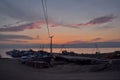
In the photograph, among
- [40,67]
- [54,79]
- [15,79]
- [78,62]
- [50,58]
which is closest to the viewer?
[15,79]

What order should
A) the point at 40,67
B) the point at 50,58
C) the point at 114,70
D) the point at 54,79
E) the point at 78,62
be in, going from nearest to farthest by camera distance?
the point at 54,79 < the point at 114,70 < the point at 40,67 < the point at 78,62 < the point at 50,58

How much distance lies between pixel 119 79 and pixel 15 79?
30.8 feet

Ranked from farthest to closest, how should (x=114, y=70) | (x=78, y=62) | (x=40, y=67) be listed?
(x=78, y=62) < (x=40, y=67) < (x=114, y=70)

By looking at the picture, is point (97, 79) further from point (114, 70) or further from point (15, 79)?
point (114, 70)

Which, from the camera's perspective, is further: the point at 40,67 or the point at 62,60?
the point at 62,60

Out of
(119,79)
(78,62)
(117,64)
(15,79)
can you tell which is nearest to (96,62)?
(78,62)

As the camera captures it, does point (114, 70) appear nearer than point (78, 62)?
Yes

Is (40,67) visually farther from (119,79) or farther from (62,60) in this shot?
(119,79)

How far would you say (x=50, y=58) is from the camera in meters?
47.8


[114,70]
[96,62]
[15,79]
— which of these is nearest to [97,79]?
[15,79]

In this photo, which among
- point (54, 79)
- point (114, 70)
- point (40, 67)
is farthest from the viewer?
point (40, 67)

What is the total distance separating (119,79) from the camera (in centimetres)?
2142

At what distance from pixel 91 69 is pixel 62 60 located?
59.5 ft

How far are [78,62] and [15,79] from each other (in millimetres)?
24112
